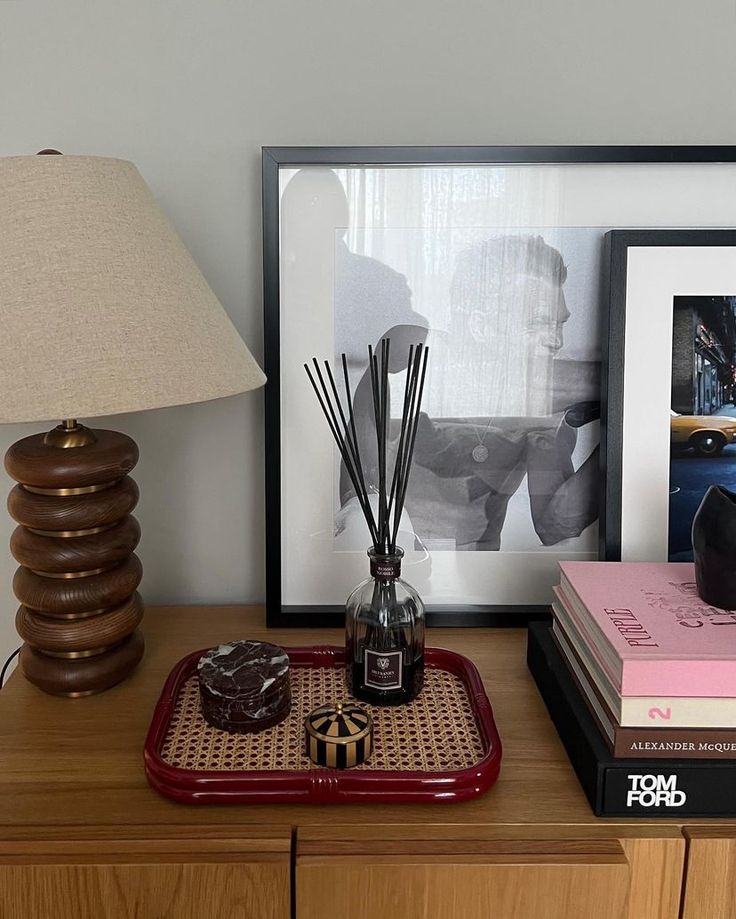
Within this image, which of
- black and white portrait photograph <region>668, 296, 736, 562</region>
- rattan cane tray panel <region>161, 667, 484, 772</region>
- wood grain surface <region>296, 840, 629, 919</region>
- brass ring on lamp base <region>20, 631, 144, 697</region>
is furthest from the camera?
black and white portrait photograph <region>668, 296, 736, 562</region>

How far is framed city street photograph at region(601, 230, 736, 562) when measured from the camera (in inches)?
38.1

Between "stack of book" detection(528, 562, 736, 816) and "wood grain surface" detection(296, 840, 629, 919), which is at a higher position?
"stack of book" detection(528, 562, 736, 816)

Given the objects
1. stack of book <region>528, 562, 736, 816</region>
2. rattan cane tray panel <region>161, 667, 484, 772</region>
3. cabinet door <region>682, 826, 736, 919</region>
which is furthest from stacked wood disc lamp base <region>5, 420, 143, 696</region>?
cabinet door <region>682, 826, 736, 919</region>

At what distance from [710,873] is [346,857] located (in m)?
0.29

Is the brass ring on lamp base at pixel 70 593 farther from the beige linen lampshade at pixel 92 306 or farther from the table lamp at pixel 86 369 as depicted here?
the beige linen lampshade at pixel 92 306

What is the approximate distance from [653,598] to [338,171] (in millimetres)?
567

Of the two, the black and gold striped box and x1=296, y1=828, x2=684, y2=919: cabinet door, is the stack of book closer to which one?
x1=296, y1=828, x2=684, y2=919: cabinet door

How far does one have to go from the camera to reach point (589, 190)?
3.23 ft

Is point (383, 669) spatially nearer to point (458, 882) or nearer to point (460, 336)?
point (458, 882)

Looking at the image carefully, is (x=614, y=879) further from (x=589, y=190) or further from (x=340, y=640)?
(x=589, y=190)

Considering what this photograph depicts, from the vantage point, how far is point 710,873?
2.28 feet

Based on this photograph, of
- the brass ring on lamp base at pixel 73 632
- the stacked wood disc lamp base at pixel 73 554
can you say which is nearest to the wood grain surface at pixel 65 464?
the stacked wood disc lamp base at pixel 73 554

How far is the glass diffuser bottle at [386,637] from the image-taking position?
0.85 metres

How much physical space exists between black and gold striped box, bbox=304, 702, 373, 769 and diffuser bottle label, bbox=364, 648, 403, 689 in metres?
0.08
